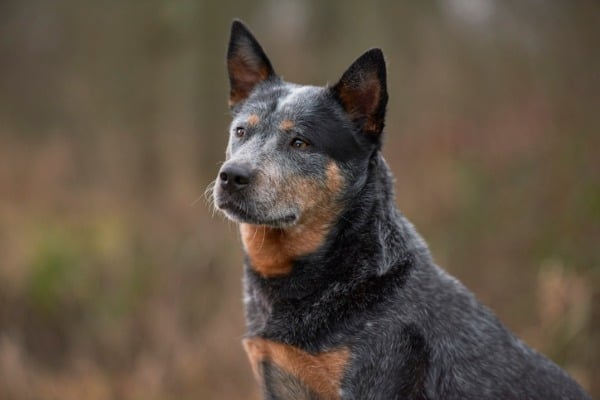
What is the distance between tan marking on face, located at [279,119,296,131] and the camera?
4074mm

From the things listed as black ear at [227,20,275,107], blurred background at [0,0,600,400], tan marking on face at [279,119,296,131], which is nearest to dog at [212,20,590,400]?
tan marking on face at [279,119,296,131]

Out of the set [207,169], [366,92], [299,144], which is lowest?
[207,169]

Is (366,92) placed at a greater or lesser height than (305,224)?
greater

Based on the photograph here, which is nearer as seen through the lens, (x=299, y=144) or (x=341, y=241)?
(x=341, y=241)

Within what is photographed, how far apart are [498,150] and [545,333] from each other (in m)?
2.84

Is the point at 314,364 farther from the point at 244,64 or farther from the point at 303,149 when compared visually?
the point at 244,64

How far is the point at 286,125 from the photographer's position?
4.09 meters

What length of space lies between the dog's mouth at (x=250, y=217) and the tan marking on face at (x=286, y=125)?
0.49 m

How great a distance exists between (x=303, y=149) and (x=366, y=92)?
46 centimetres

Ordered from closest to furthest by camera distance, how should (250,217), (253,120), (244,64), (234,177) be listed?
A: (234,177)
(250,217)
(253,120)
(244,64)

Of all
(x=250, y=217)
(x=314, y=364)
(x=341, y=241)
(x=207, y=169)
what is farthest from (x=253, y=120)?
(x=207, y=169)

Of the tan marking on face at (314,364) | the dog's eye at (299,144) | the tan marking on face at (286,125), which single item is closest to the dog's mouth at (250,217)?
the dog's eye at (299,144)

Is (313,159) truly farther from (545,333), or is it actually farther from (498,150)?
(498,150)

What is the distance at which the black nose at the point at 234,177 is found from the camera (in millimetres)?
3777
